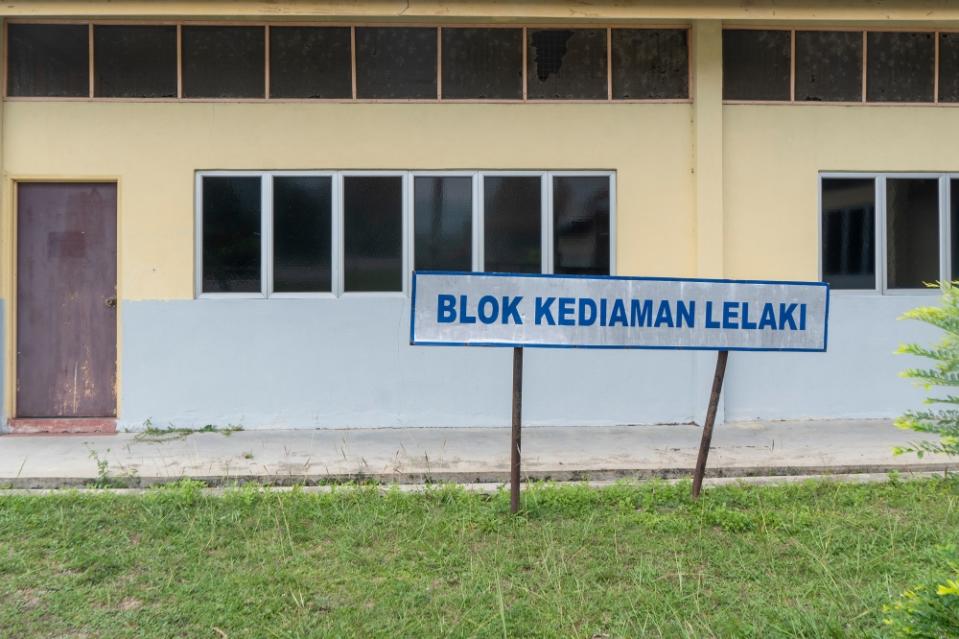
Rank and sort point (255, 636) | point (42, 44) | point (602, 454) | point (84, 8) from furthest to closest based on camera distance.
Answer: point (42, 44) → point (84, 8) → point (602, 454) → point (255, 636)

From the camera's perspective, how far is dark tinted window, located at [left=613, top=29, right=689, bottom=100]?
26.4ft

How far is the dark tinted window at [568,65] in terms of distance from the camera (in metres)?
8.00

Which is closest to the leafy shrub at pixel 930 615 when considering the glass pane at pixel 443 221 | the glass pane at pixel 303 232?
the glass pane at pixel 443 221

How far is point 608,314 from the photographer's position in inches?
192

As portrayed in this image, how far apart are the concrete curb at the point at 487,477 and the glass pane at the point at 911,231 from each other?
2.79m

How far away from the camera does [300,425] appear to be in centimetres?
784

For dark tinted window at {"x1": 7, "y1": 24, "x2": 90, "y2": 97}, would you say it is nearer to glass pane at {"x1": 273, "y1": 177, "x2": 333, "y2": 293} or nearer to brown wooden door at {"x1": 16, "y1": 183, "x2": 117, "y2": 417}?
brown wooden door at {"x1": 16, "y1": 183, "x2": 117, "y2": 417}

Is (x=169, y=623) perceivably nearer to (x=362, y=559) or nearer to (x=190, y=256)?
(x=362, y=559)

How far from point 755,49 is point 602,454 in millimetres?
4691

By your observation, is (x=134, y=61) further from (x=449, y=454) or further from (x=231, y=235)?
(x=449, y=454)

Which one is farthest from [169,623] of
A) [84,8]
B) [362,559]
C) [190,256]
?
[84,8]

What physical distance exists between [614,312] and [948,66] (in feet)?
19.9

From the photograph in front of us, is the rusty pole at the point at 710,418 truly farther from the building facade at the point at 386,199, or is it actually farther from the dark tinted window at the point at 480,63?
the dark tinted window at the point at 480,63

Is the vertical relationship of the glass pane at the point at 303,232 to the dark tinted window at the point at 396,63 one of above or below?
below
